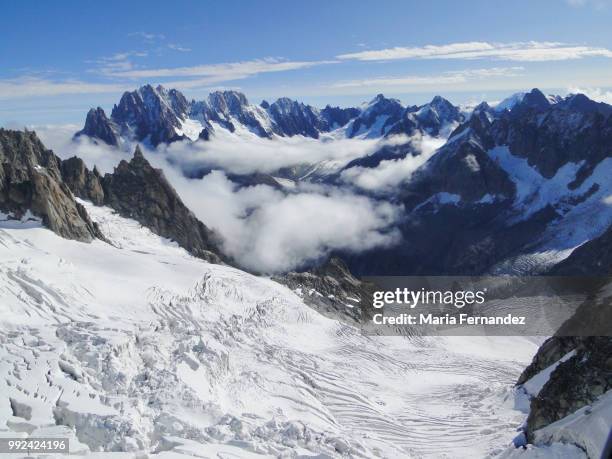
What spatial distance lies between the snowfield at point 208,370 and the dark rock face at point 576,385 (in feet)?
34.6

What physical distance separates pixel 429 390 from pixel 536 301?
7652 cm

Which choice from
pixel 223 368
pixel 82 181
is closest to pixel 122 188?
pixel 82 181

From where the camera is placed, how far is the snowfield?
40.2 m

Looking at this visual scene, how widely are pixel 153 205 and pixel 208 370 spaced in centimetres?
9486

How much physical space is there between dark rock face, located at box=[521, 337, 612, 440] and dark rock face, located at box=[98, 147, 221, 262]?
3684 inches

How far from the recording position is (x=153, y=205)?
143125mm

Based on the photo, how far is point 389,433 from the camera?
60312 millimetres

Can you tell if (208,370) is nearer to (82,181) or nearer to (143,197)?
(143,197)

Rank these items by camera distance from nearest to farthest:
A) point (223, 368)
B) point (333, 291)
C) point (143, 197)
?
point (223, 368) < point (333, 291) < point (143, 197)

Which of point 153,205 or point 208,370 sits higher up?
point 153,205

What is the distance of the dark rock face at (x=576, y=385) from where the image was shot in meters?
39.4

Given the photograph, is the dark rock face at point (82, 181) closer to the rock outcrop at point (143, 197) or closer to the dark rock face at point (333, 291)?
the rock outcrop at point (143, 197)

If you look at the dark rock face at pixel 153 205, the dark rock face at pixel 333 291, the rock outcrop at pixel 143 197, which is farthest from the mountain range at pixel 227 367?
the rock outcrop at pixel 143 197

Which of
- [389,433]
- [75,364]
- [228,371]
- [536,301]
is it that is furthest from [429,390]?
[536,301]
